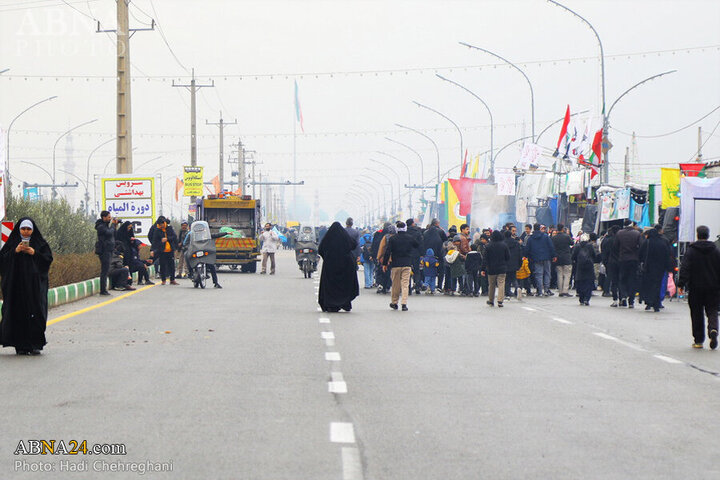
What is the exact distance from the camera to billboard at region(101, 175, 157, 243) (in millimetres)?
32156

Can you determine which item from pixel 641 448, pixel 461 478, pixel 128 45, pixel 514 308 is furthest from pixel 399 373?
pixel 128 45

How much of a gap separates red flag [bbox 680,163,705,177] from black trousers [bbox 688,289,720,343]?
11.7 meters

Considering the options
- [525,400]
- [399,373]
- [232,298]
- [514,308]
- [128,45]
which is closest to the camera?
[525,400]

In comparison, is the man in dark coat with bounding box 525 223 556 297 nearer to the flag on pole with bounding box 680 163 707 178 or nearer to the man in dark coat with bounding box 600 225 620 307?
the man in dark coat with bounding box 600 225 620 307

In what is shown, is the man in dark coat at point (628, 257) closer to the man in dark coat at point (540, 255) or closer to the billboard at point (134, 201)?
the man in dark coat at point (540, 255)

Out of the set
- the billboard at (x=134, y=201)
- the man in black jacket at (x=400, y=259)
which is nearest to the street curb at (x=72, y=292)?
the billboard at (x=134, y=201)

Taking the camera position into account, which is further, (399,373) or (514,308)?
(514,308)

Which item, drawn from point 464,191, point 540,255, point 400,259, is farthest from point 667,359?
point 464,191

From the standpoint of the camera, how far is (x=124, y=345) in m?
13.8

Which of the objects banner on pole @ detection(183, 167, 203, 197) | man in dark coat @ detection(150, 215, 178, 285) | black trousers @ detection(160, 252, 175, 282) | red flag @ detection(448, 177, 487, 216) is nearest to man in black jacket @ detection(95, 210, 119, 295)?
man in dark coat @ detection(150, 215, 178, 285)

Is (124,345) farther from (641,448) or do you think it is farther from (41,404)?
(641,448)

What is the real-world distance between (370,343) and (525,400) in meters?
5.07

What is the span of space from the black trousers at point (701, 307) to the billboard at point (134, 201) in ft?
66.8

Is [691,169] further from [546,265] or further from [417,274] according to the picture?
[417,274]
